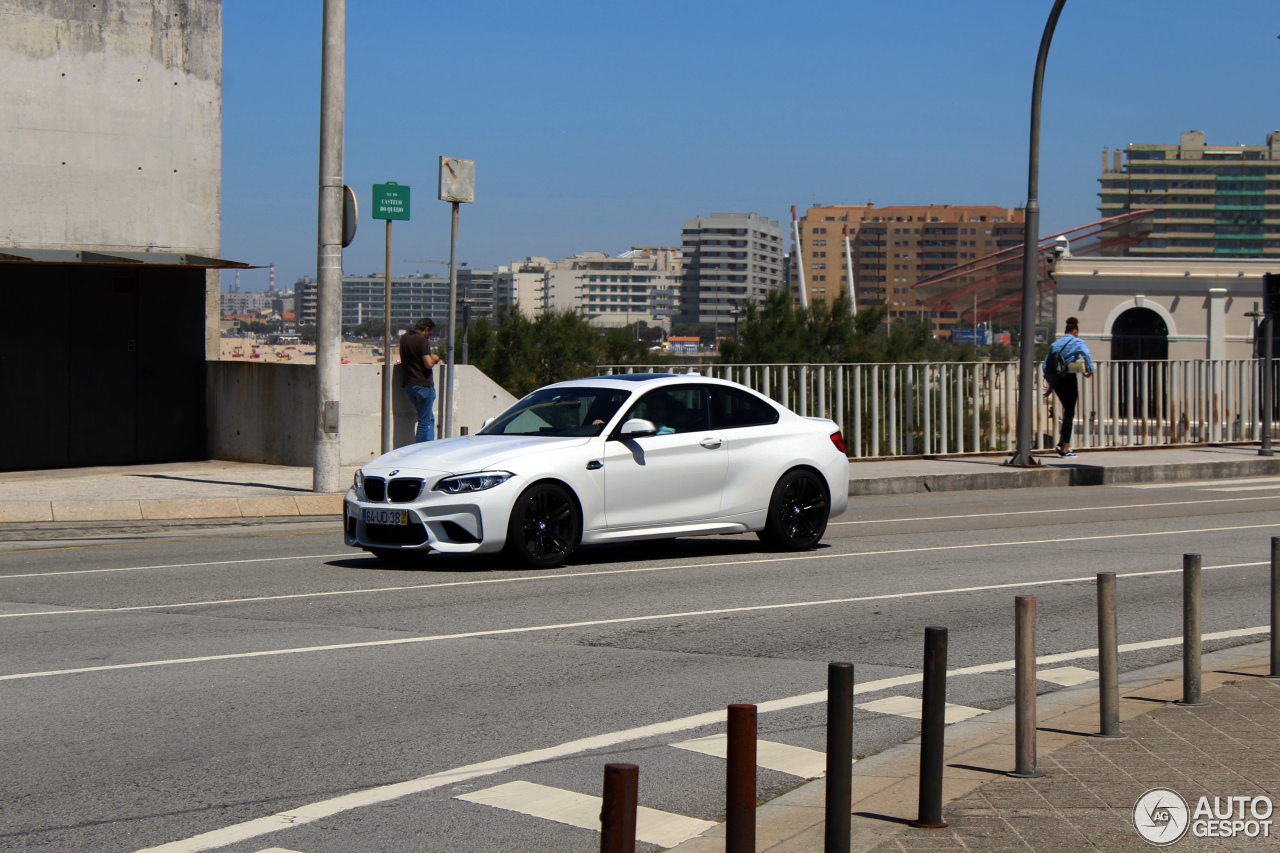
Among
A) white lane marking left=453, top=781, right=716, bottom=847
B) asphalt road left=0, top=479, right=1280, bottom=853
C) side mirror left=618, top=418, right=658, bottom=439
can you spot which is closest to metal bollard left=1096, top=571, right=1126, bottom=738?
asphalt road left=0, top=479, right=1280, bottom=853

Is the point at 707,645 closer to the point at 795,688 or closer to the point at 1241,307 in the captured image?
the point at 795,688

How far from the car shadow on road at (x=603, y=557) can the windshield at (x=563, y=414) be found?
110 cm

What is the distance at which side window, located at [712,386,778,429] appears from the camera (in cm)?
1173

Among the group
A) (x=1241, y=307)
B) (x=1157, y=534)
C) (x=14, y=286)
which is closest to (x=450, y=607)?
(x=1157, y=534)

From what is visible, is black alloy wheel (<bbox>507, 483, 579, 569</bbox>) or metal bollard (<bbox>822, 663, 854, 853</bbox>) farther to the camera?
black alloy wheel (<bbox>507, 483, 579, 569</bbox>)

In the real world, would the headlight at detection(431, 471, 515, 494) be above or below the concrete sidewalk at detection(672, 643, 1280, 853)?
above

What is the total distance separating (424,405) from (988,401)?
9737 millimetres

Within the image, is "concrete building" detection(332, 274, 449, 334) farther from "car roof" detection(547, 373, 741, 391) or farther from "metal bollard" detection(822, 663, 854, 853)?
"metal bollard" detection(822, 663, 854, 853)

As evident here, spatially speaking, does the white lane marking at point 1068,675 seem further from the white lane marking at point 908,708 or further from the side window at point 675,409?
the side window at point 675,409

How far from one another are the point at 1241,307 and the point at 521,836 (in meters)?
42.3

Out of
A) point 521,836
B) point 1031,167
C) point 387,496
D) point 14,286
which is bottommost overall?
point 521,836

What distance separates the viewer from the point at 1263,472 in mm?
21953

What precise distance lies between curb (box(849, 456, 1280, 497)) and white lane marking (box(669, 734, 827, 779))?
41.2 ft

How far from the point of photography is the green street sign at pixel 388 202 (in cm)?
1560
